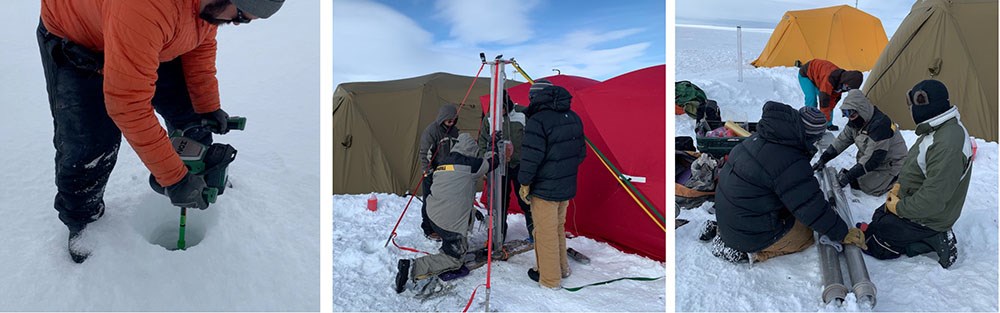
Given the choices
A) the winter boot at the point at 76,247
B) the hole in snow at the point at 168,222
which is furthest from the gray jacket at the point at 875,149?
the winter boot at the point at 76,247

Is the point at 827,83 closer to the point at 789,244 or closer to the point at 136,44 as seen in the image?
the point at 789,244

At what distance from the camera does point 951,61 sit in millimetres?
5457

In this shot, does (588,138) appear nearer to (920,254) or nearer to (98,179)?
(920,254)

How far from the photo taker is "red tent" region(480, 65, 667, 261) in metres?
3.88

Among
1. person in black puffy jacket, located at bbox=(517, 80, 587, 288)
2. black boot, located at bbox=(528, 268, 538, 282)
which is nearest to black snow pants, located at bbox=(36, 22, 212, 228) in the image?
person in black puffy jacket, located at bbox=(517, 80, 587, 288)

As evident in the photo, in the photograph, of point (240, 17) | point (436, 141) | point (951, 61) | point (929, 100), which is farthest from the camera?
point (951, 61)

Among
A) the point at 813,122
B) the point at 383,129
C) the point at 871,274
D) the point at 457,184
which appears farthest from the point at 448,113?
the point at 871,274

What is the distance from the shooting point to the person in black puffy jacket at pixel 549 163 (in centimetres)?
331

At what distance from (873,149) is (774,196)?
197 cm

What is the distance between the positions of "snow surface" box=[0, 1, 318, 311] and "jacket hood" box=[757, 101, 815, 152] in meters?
2.52

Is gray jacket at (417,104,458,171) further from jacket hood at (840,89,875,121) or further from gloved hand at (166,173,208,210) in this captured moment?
jacket hood at (840,89,875,121)

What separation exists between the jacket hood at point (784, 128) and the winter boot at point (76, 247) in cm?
342

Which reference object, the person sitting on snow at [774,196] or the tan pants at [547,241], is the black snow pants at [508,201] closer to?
the tan pants at [547,241]

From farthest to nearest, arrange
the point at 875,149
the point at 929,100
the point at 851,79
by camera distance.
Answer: the point at 851,79 < the point at 875,149 < the point at 929,100
